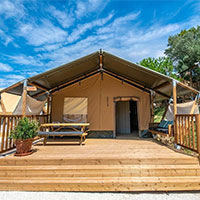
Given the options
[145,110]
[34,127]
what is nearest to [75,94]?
[34,127]

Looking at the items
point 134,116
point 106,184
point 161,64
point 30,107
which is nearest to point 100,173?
point 106,184

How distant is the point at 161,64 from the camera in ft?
48.6

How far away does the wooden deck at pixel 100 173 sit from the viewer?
2.23m

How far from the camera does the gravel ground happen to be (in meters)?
2.04

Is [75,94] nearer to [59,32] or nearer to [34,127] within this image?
[34,127]

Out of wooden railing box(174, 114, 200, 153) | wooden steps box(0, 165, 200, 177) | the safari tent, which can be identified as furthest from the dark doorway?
wooden steps box(0, 165, 200, 177)

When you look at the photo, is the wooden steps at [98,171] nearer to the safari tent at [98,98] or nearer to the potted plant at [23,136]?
the potted plant at [23,136]

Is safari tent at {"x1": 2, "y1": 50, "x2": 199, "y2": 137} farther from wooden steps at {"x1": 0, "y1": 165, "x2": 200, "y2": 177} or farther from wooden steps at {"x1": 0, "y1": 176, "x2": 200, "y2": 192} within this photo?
wooden steps at {"x1": 0, "y1": 176, "x2": 200, "y2": 192}

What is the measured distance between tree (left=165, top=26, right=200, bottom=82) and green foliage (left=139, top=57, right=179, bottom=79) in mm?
617

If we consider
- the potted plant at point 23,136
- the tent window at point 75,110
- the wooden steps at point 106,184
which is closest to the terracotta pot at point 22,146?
the potted plant at point 23,136

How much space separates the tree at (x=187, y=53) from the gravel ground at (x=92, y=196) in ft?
38.7

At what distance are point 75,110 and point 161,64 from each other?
530 inches

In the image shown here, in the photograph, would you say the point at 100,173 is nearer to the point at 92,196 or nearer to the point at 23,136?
the point at 92,196

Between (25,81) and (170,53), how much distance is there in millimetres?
16337
